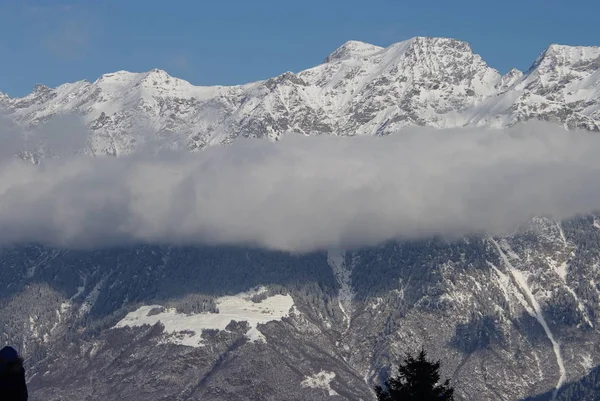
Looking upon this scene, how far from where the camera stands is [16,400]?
53406 millimetres

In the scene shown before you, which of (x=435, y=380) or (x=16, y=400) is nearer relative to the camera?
(x=16, y=400)

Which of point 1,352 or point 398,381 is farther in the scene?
point 398,381

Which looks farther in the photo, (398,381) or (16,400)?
(398,381)

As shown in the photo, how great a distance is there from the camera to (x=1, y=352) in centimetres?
5275

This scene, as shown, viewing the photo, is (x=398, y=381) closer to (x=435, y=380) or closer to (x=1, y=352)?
(x=435, y=380)

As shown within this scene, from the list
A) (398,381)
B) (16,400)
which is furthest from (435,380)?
(16,400)

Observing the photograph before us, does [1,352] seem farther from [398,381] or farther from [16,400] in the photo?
[398,381]

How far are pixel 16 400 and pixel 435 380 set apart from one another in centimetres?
3459

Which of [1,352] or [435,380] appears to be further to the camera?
[435,380]

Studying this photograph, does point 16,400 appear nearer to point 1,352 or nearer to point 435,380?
point 1,352

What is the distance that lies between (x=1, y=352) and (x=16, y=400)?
89.1 inches

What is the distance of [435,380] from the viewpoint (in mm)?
80938

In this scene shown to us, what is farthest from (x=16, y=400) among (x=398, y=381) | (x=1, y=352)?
(x=398, y=381)

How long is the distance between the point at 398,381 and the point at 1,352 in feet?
115
